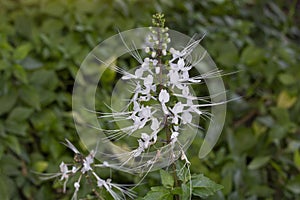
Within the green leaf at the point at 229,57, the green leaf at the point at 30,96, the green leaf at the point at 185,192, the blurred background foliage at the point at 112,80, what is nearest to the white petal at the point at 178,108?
the green leaf at the point at 185,192

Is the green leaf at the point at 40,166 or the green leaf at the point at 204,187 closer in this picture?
the green leaf at the point at 204,187

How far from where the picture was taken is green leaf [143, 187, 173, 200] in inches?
38.0

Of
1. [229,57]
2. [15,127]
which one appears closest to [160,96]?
[15,127]

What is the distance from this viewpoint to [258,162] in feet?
5.99

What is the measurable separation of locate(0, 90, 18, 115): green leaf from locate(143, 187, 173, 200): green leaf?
83cm

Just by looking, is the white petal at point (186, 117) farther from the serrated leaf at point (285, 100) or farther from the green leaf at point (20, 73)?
the serrated leaf at point (285, 100)

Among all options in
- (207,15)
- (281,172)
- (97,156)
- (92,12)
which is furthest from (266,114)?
(97,156)

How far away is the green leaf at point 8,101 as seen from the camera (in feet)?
5.47

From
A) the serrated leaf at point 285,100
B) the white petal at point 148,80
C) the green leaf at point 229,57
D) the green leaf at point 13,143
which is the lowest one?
the green leaf at point 13,143

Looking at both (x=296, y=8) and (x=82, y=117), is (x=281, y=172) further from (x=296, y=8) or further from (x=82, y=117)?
(x=296, y=8)

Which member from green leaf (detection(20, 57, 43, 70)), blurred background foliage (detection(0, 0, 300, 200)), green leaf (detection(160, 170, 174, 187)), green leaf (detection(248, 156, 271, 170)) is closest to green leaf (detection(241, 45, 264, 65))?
blurred background foliage (detection(0, 0, 300, 200))

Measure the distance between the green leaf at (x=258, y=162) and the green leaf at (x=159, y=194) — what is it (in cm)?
86

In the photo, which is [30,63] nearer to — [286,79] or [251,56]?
[251,56]

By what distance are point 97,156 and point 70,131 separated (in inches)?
17.5
